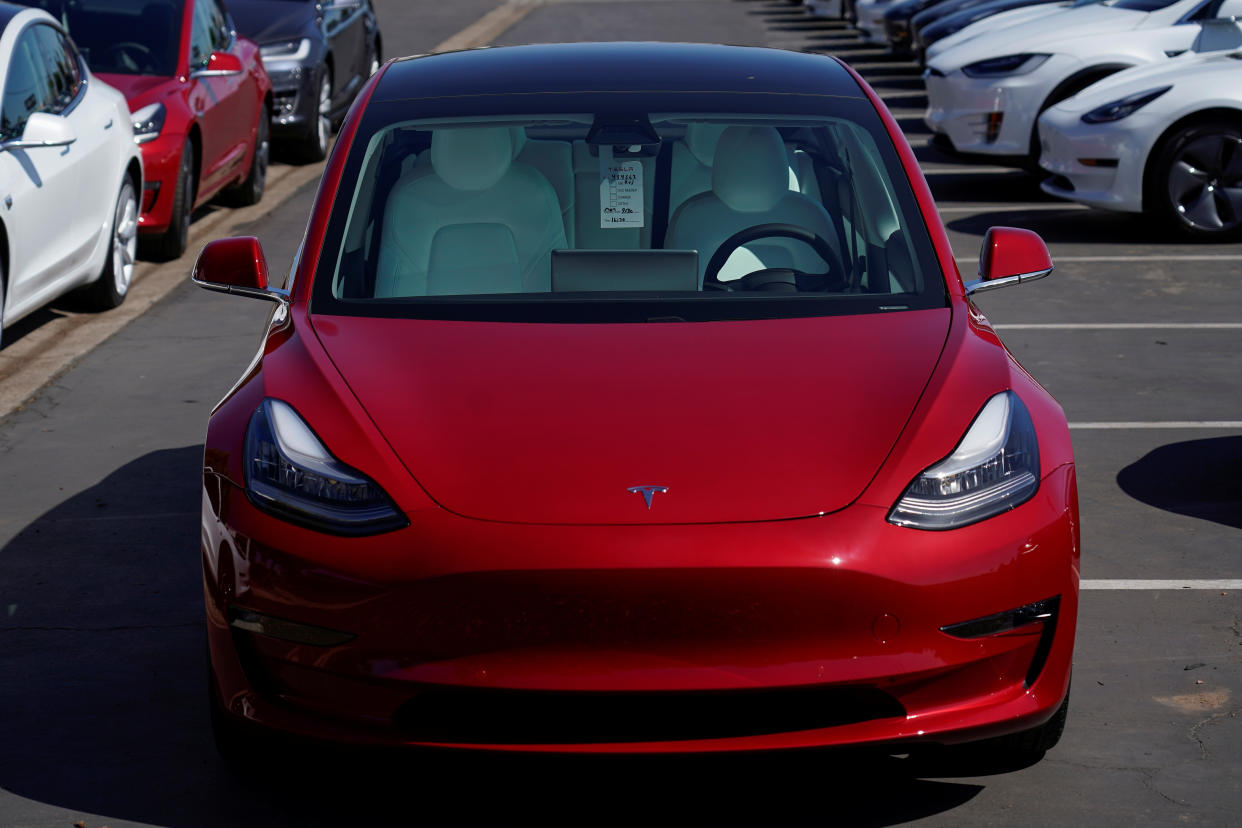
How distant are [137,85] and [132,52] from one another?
0.48 m

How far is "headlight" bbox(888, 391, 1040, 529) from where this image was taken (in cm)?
365

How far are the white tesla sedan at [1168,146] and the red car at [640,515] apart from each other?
25.3 ft

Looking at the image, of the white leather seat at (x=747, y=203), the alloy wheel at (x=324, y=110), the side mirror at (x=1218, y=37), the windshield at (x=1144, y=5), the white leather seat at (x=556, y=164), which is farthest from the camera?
the alloy wheel at (x=324, y=110)

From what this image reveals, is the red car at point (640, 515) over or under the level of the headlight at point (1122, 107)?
over

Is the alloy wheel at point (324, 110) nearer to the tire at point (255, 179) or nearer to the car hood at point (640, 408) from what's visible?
the tire at point (255, 179)

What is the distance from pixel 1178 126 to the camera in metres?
11.9

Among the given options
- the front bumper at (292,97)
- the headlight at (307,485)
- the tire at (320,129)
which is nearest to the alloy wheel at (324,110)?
the tire at (320,129)

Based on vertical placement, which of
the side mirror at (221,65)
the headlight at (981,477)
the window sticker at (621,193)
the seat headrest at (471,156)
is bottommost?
the side mirror at (221,65)

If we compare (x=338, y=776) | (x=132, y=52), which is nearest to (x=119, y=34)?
(x=132, y=52)

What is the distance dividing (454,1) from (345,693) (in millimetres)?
33832

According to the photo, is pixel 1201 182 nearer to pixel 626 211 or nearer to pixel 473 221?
pixel 626 211

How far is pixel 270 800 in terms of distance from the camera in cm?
404

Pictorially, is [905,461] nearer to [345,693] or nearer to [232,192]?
[345,693]

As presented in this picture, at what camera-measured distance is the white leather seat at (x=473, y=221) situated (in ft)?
15.8
